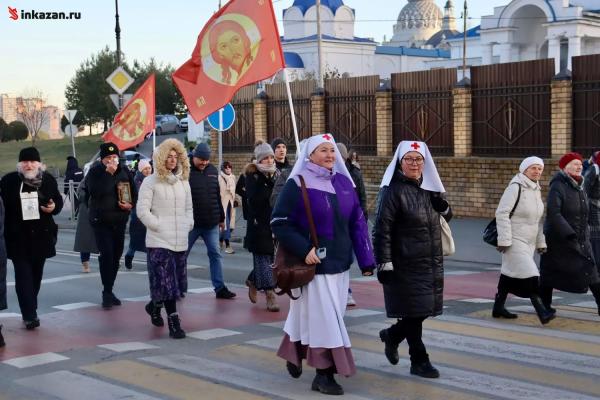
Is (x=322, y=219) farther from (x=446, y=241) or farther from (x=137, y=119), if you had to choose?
(x=137, y=119)

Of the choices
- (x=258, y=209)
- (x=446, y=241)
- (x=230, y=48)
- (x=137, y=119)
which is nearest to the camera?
(x=446, y=241)

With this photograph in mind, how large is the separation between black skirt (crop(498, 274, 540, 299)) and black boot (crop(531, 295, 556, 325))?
74 millimetres

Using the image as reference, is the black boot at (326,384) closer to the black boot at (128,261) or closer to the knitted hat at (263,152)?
the knitted hat at (263,152)

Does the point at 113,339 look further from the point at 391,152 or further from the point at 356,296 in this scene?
the point at 391,152

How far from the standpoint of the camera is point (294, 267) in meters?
6.93

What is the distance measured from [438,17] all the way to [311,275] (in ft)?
421

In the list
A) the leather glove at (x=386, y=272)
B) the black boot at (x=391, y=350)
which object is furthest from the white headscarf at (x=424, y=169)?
the black boot at (x=391, y=350)

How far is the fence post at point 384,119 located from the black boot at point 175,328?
644 inches

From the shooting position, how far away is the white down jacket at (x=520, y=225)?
9.71 meters

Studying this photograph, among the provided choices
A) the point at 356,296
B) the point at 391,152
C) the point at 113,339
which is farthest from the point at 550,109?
the point at 113,339

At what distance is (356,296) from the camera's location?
39.2 feet

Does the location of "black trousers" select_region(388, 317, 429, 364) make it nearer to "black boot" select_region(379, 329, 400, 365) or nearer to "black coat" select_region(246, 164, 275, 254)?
"black boot" select_region(379, 329, 400, 365)

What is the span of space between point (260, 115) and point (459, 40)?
50.1 meters

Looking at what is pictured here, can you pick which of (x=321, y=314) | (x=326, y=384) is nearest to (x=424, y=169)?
(x=321, y=314)
